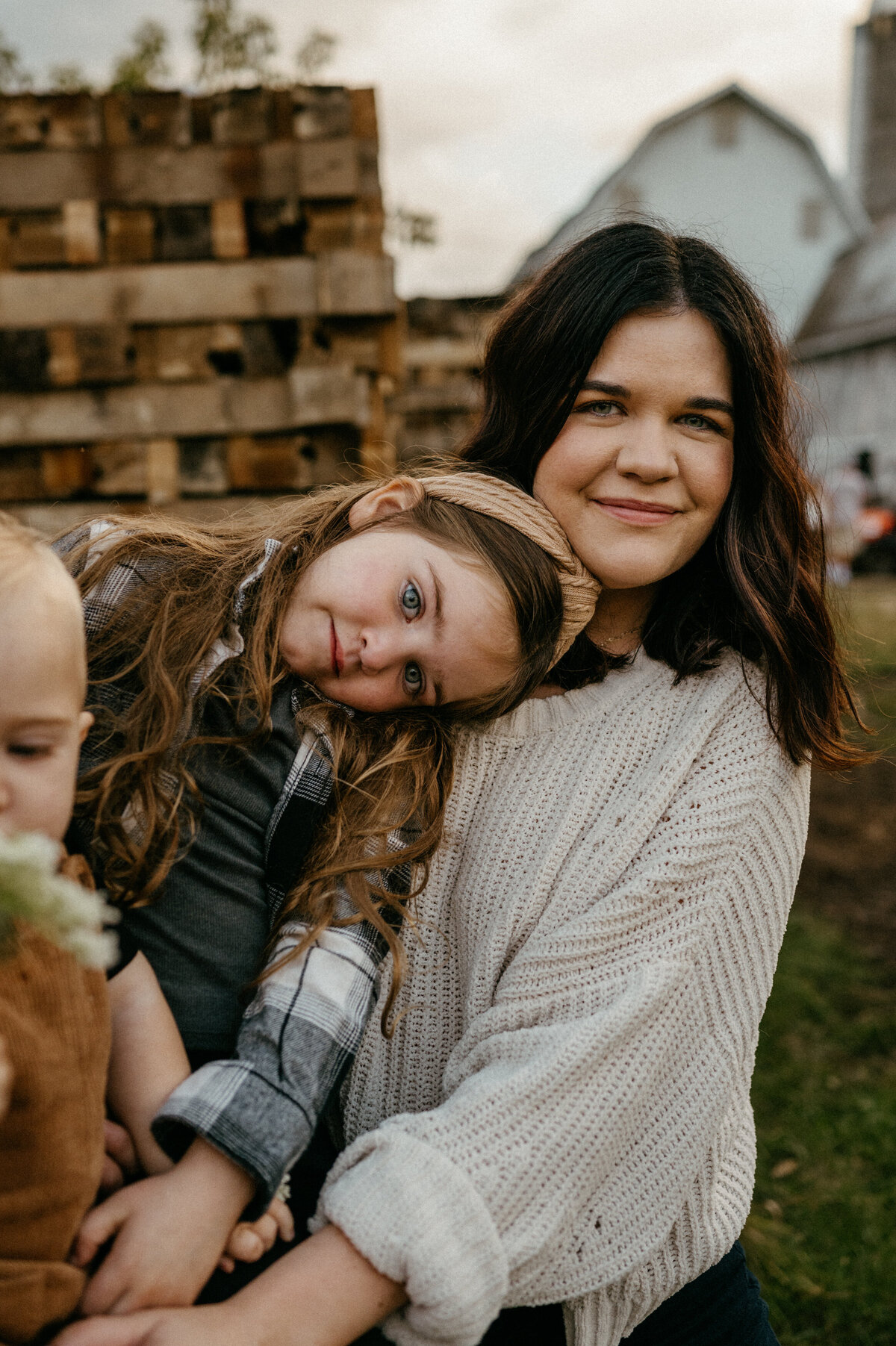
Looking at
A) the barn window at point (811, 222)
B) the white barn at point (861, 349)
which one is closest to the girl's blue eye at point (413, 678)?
the white barn at point (861, 349)

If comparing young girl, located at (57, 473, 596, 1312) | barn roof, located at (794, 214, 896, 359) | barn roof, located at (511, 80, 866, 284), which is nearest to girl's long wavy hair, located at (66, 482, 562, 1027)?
young girl, located at (57, 473, 596, 1312)

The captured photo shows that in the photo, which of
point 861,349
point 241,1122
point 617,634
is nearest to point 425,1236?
point 241,1122

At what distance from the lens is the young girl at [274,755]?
1.48 meters

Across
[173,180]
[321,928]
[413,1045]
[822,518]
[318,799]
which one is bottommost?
[413,1045]

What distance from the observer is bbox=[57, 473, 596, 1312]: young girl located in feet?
4.85

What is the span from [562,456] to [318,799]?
75cm

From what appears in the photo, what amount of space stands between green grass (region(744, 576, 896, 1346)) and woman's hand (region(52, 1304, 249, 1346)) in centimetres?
151

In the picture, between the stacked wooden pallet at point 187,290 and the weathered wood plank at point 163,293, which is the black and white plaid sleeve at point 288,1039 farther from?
the weathered wood plank at point 163,293

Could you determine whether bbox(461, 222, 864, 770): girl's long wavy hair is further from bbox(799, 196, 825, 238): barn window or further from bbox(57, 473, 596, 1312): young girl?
bbox(799, 196, 825, 238): barn window

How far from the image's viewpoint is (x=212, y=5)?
473 centimetres

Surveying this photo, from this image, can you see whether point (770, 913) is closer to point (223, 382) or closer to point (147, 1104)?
point (147, 1104)

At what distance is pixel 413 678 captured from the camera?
1962 millimetres

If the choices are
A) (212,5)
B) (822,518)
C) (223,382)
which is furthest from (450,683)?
(212,5)

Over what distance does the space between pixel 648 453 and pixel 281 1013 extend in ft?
3.58
